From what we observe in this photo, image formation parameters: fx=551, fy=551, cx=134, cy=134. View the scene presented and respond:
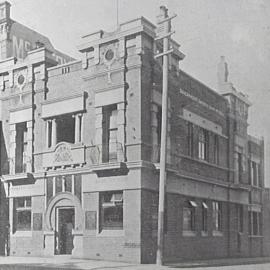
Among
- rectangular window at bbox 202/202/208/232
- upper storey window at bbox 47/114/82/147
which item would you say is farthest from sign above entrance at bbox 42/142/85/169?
rectangular window at bbox 202/202/208/232

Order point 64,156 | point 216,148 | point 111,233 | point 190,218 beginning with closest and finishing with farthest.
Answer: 1. point 111,233
2. point 64,156
3. point 190,218
4. point 216,148

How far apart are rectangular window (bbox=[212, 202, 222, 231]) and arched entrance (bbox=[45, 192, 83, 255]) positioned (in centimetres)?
665

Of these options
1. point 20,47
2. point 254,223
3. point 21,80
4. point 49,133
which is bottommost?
point 254,223

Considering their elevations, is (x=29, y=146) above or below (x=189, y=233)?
above

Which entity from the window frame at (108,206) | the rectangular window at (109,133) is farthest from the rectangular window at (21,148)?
the window frame at (108,206)

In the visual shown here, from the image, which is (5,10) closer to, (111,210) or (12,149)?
(12,149)

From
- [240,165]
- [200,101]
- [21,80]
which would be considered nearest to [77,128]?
[21,80]

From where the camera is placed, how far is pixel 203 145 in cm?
2445

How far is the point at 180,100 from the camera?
22531 millimetres

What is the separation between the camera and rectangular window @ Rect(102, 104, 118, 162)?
67.5ft

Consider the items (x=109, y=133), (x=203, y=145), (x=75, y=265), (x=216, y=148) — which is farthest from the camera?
(x=216, y=148)

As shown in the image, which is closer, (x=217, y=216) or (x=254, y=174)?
(x=217, y=216)

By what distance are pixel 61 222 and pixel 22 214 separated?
7.22ft

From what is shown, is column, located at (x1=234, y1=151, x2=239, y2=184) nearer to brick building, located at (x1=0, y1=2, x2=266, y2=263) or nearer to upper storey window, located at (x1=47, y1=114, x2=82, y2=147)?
brick building, located at (x1=0, y1=2, x2=266, y2=263)
